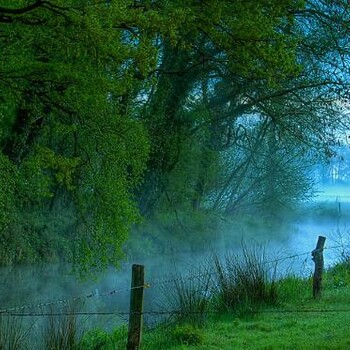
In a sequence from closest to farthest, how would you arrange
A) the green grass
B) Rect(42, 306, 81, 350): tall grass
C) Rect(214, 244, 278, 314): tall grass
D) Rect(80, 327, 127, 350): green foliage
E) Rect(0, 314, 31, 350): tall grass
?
Rect(0, 314, 31, 350): tall grass < Rect(42, 306, 81, 350): tall grass < the green grass < Rect(80, 327, 127, 350): green foliage < Rect(214, 244, 278, 314): tall grass

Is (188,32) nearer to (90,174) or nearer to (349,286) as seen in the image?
(90,174)

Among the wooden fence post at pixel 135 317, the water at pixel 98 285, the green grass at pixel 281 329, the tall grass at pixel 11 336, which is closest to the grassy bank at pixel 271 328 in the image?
the green grass at pixel 281 329

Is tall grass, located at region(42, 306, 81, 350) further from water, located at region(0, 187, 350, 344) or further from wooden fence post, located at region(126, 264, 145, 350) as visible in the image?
water, located at region(0, 187, 350, 344)

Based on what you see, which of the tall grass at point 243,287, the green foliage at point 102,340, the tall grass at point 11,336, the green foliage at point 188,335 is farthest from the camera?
the tall grass at point 243,287

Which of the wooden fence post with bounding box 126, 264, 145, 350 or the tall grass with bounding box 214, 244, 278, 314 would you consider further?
the tall grass with bounding box 214, 244, 278, 314

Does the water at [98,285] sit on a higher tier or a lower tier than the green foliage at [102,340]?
higher

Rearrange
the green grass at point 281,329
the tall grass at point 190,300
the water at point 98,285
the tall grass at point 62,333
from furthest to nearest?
the water at point 98,285 < the tall grass at point 190,300 < the green grass at point 281,329 < the tall grass at point 62,333

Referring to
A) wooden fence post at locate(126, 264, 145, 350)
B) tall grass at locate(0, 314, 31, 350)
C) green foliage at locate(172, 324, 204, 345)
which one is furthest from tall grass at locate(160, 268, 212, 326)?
tall grass at locate(0, 314, 31, 350)

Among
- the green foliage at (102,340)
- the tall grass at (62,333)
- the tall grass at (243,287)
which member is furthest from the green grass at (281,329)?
the tall grass at (62,333)

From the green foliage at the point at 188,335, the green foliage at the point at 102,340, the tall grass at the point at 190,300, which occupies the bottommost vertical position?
the green foliage at the point at 102,340

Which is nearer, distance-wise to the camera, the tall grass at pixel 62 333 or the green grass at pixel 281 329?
the tall grass at pixel 62 333

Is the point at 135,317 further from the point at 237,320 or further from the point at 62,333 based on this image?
the point at 237,320

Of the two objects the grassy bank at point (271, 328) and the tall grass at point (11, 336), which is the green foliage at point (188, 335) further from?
the tall grass at point (11, 336)

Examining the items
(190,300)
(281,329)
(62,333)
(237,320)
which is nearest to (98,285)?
(190,300)
